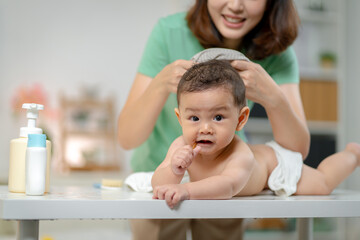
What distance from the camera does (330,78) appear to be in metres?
3.13

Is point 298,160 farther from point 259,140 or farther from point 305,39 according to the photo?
point 305,39

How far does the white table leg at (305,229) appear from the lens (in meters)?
1.09

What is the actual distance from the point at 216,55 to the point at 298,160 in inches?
13.4

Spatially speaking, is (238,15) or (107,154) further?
(107,154)

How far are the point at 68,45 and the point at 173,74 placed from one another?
96.2 inches

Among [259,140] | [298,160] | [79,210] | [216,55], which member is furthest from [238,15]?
[259,140]

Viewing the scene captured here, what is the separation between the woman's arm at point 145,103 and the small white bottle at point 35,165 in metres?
0.34

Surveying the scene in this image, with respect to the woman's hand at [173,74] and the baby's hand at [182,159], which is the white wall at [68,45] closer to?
the woman's hand at [173,74]

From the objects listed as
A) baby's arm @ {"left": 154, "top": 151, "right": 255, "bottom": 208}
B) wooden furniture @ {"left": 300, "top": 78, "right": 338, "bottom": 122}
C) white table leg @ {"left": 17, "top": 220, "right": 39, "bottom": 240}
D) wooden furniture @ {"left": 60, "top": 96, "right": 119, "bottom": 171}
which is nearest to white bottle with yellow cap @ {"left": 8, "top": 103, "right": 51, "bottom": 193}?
white table leg @ {"left": 17, "top": 220, "right": 39, "bottom": 240}

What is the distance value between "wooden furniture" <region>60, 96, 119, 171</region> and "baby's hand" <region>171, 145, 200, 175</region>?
2391 mm

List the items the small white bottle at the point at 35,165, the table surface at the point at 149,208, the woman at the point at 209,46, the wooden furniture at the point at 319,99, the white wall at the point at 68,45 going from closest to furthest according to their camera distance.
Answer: the table surface at the point at 149,208, the small white bottle at the point at 35,165, the woman at the point at 209,46, the wooden furniture at the point at 319,99, the white wall at the point at 68,45

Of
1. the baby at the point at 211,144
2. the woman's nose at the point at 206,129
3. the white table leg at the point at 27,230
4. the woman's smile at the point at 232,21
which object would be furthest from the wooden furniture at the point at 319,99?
Answer: the white table leg at the point at 27,230

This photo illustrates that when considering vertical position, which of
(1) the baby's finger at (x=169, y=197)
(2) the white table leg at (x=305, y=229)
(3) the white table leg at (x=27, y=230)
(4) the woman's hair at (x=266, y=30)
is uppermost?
(4) the woman's hair at (x=266, y=30)

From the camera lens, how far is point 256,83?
1.00 meters
